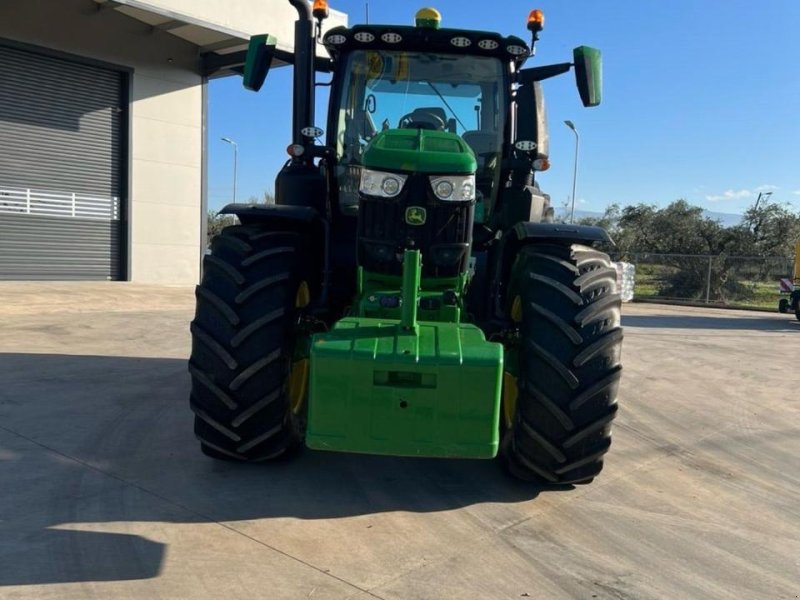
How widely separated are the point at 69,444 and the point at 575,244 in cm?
340

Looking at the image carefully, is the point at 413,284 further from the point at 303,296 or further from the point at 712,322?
the point at 712,322

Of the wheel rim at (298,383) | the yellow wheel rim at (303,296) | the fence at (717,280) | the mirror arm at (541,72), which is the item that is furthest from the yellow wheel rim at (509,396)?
the fence at (717,280)

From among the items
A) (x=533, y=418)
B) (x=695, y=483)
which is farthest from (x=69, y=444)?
(x=695, y=483)

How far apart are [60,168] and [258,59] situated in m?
12.9

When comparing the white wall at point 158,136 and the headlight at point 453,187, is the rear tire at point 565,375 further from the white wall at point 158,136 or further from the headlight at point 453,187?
the white wall at point 158,136

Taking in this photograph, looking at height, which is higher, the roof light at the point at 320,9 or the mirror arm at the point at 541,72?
the roof light at the point at 320,9

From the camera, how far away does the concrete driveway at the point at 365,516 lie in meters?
2.80

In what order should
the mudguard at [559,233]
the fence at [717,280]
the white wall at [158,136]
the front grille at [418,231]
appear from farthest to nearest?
the fence at [717,280] → the white wall at [158,136] → the mudguard at [559,233] → the front grille at [418,231]

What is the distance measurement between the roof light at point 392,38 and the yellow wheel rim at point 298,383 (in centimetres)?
221

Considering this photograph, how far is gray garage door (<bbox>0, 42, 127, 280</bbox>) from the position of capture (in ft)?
48.0

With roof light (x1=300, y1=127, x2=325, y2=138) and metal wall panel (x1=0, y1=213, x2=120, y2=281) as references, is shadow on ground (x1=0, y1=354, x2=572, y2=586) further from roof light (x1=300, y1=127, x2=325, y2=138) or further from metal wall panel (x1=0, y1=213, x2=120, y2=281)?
metal wall panel (x1=0, y1=213, x2=120, y2=281)

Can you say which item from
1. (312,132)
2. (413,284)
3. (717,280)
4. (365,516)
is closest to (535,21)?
(312,132)

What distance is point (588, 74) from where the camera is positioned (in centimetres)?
452

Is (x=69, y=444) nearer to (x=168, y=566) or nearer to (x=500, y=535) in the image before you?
(x=168, y=566)
